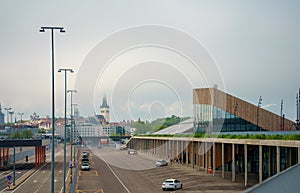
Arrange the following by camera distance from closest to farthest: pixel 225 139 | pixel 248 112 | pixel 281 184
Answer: pixel 281 184, pixel 225 139, pixel 248 112

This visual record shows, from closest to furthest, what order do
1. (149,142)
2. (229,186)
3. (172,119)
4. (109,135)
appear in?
(229,186)
(149,142)
(172,119)
(109,135)

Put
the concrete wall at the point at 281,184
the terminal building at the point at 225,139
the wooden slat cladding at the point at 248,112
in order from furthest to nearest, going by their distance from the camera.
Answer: the wooden slat cladding at the point at 248,112 → the terminal building at the point at 225,139 → the concrete wall at the point at 281,184

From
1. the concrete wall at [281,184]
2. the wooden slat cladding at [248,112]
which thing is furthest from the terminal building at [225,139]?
the concrete wall at [281,184]

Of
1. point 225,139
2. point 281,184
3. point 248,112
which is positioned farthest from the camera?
point 248,112

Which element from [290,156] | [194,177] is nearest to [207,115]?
[194,177]

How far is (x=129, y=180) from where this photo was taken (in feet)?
156

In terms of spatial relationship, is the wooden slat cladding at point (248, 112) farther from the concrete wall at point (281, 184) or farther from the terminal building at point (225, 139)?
the concrete wall at point (281, 184)

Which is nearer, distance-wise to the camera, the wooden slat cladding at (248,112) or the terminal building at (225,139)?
the terminal building at (225,139)

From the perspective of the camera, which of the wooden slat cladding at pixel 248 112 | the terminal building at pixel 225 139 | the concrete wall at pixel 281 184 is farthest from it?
the wooden slat cladding at pixel 248 112

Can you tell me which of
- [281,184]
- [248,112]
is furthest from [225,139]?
[281,184]

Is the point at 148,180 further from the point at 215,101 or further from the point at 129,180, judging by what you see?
the point at 215,101

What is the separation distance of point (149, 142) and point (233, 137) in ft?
219

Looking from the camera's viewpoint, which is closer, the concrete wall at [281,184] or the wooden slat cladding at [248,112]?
the concrete wall at [281,184]

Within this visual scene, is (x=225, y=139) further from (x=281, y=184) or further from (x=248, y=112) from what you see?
(x=281, y=184)
